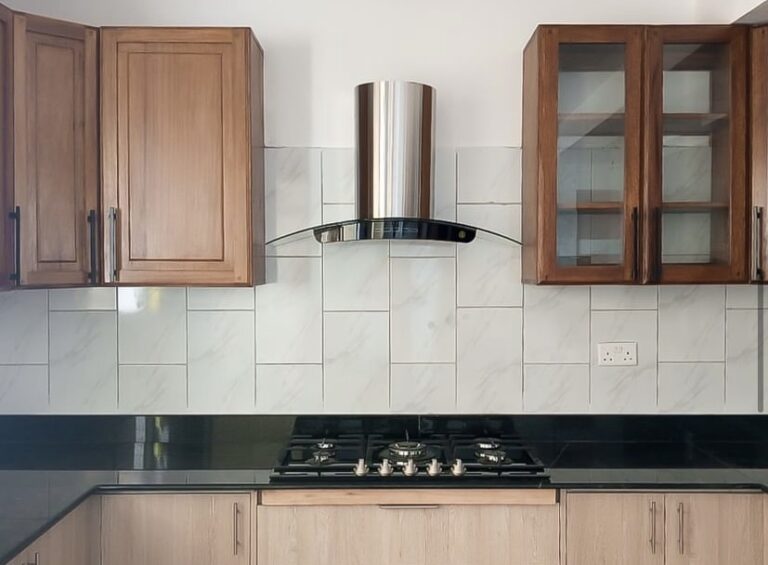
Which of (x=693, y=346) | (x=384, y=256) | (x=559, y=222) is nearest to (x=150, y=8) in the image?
(x=384, y=256)

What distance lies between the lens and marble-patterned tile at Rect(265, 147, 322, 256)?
249cm

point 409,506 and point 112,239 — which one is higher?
point 112,239

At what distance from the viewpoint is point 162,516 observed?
200 centimetres

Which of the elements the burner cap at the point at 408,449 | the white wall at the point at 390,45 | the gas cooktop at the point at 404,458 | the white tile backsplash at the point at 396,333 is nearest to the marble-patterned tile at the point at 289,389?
the white tile backsplash at the point at 396,333

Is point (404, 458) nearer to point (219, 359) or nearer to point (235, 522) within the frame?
point (235, 522)

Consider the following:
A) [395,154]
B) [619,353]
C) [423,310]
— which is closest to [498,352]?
[423,310]

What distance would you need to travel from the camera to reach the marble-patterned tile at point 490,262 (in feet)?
8.19

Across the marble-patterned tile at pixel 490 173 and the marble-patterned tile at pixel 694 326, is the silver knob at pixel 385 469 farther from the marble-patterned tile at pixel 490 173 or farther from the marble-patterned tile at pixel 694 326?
the marble-patterned tile at pixel 694 326

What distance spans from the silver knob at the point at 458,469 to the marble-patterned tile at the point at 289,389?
64 centimetres

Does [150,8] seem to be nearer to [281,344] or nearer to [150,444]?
[281,344]

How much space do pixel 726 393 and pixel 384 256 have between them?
1.36 meters

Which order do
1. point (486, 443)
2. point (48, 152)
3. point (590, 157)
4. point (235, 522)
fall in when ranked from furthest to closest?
point (486, 443) → point (590, 157) → point (48, 152) → point (235, 522)

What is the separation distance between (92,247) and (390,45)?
1.27 m

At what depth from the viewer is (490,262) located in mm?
2498
